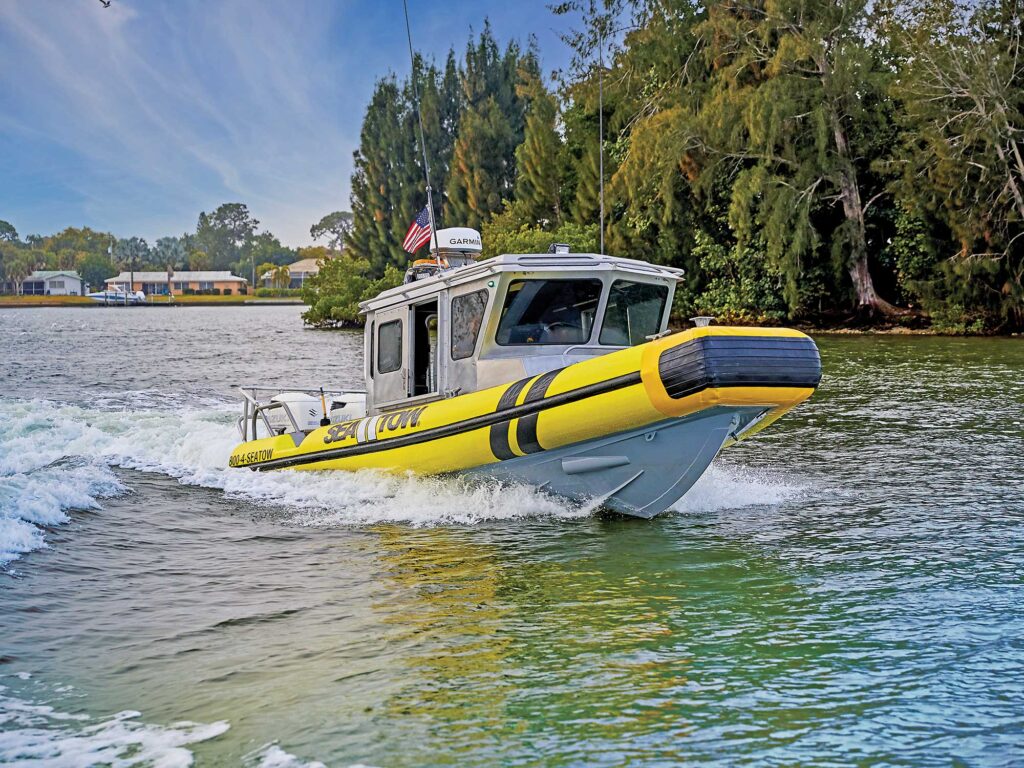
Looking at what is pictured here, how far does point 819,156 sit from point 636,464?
A: 27.7 m

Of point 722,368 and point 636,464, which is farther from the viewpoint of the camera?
point 636,464

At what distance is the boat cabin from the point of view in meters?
9.28

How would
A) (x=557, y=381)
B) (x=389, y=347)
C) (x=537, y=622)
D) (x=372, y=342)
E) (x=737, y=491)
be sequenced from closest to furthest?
(x=537, y=622) → (x=557, y=381) → (x=737, y=491) → (x=389, y=347) → (x=372, y=342)

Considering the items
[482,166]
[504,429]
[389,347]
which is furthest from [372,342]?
[482,166]

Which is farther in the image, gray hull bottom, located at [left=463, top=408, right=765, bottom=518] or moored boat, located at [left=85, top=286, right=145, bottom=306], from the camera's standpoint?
moored boat, located at [left=85, top=286, right=145, bottom=306]

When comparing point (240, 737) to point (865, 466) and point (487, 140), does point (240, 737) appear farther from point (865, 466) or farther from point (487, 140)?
point (487, 140)

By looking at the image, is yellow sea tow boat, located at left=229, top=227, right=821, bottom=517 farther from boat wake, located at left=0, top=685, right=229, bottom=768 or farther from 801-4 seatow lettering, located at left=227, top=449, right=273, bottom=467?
boat wake, located at left=0, top=685, right=229, bottom=768

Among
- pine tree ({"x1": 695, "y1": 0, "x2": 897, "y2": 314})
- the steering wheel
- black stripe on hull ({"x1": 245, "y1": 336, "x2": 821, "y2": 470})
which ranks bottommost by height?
black stripe on hull ({"x1": 245, "y1": 336, "x2": 821, "y2": 470})

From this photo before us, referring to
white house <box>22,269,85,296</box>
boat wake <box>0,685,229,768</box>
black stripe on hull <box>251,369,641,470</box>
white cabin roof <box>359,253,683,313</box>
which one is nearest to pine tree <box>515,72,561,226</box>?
black stripe on hull <box>251,369,641,470</box>

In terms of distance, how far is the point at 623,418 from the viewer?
8.01 meters

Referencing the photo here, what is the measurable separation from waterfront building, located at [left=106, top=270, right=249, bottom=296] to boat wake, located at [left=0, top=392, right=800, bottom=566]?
167 meters

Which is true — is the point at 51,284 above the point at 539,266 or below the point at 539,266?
above

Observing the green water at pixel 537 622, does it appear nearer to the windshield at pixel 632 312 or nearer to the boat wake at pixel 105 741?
the boat wake at pixel 105 741

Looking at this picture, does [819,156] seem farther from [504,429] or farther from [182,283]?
[182,283]
